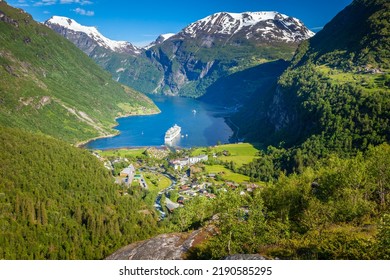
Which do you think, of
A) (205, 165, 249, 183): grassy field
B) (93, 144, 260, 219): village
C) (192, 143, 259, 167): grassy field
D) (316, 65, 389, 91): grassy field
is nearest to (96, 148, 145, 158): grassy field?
(93, 144, 260, 219): village

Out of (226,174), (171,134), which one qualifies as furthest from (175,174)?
(171,134)

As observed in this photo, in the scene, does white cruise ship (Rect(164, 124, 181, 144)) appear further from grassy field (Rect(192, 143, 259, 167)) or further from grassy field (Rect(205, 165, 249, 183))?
grassy field (Rect(205, 165, 249, 183))

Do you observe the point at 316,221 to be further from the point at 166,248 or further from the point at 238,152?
the point at 238,152

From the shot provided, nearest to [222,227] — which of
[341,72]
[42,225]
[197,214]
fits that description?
[197,214]

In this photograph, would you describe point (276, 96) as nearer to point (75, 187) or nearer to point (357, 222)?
point (75, 187)

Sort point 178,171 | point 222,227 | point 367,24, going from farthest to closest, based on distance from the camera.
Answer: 1. point 367,24
2. point 178,171
3. point 222,227

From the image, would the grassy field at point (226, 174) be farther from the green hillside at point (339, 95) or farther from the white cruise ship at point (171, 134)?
the white cruise ship at point (171, 134)
